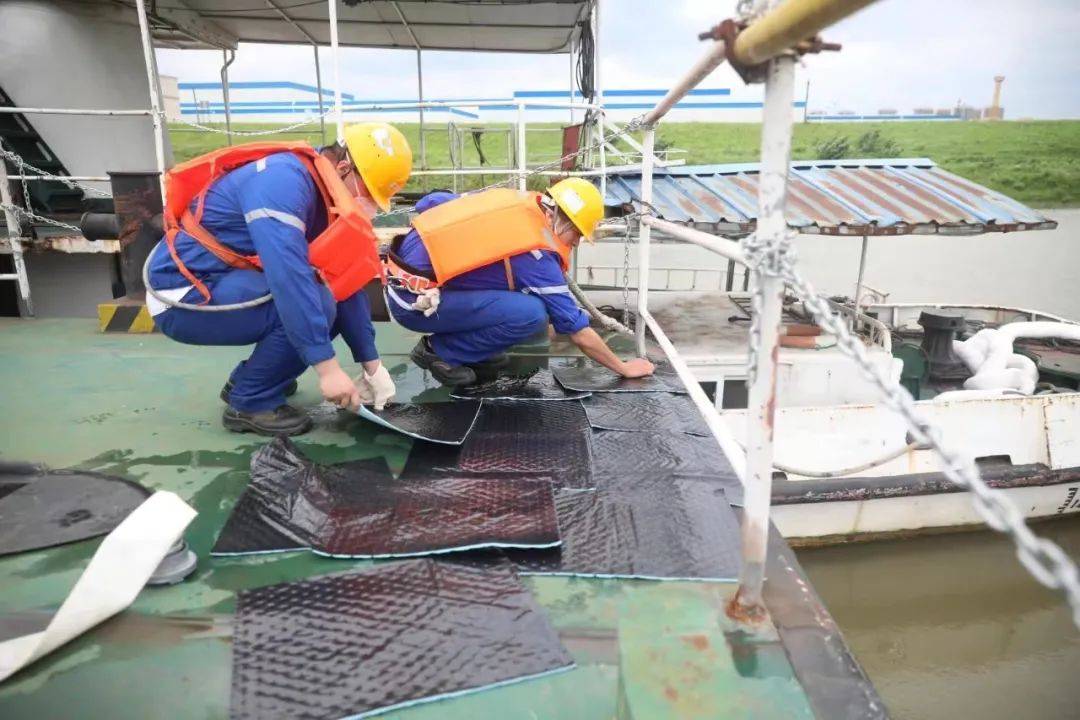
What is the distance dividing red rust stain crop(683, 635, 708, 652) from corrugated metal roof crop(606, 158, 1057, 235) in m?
4.47

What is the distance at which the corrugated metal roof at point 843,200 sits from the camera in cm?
598

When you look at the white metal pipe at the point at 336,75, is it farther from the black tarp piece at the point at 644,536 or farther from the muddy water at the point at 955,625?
the muddy water at the point at 955,625

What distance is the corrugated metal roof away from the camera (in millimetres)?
5984

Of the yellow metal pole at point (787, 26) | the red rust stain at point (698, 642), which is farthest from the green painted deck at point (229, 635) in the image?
the yellow metal pole at point (787, 26)

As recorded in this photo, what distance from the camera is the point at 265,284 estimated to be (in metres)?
2.44

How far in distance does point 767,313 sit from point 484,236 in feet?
6.02

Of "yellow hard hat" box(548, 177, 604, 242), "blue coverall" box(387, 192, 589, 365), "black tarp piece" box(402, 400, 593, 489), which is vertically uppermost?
"yellow hard hat" box(548, 177, 604, 242)

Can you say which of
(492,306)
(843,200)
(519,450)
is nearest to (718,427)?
(519,450)

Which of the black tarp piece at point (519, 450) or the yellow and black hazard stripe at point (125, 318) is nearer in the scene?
the black tarp piece at point (519, 450)

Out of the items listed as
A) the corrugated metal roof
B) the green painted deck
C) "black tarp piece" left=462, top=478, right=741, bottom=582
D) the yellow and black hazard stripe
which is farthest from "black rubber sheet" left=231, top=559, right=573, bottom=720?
the corrugated metal roof

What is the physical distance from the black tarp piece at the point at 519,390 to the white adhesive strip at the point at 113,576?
1500mm

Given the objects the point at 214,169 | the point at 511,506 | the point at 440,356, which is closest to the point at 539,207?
the point at 440,356

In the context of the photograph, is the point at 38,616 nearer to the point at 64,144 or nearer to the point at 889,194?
the point at 64,144

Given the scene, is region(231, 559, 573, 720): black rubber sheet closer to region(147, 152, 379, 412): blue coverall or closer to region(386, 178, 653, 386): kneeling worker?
region(147, 152, 379, 412): blue coverall
